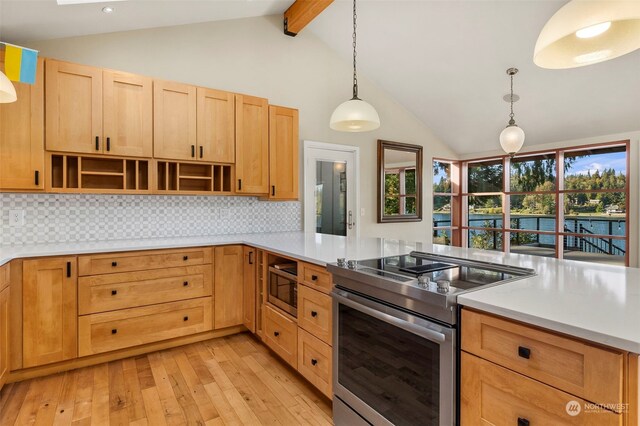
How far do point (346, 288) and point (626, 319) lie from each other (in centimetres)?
115

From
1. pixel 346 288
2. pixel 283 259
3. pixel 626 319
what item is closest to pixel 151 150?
pixel 283 259

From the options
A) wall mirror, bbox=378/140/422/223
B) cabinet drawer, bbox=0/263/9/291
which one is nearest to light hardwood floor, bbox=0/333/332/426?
cabinet drawer, bbox=0/263/9/291

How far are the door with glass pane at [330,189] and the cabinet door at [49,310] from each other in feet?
8.48

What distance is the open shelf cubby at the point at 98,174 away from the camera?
9.47 ft

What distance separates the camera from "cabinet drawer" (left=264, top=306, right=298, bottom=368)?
2420 mm

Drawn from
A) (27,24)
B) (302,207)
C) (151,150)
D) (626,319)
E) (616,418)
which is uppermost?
(27,24)

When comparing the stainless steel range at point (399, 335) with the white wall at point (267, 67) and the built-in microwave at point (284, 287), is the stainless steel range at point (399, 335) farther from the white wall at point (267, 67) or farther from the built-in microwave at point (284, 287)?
the white wall at point (267, 67)

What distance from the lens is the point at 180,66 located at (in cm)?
359

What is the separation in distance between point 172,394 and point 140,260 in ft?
3.56

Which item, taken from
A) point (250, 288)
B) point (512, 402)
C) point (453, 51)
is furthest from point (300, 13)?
point (512, 402)

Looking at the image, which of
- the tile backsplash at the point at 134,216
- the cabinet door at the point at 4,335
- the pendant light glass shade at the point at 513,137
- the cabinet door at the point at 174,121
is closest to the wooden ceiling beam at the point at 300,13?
the cabinet door at the point at 174,121

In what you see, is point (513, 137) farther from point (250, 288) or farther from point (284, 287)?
point (250, 288)

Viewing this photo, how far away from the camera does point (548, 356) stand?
1.04 metres

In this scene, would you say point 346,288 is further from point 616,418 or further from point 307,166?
point 307,166
